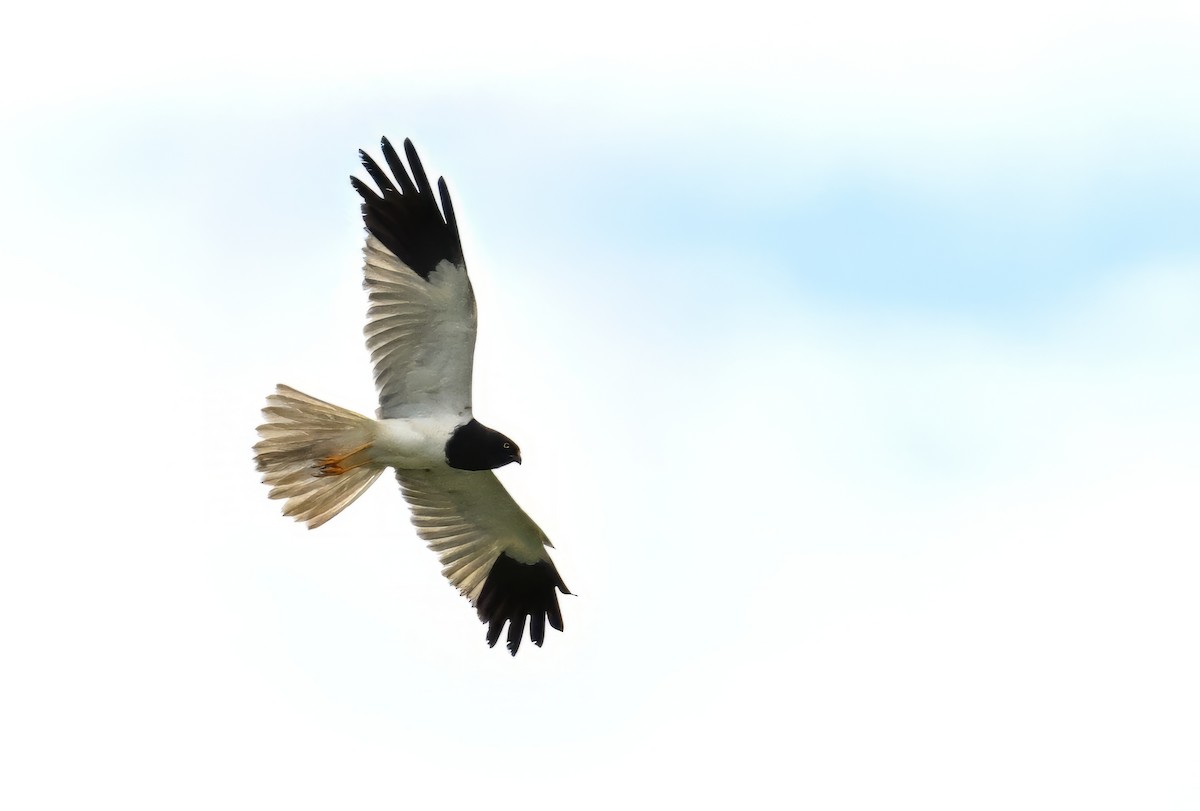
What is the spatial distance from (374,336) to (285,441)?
A: 0.95 m

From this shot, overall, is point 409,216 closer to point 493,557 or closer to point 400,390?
point 400,390

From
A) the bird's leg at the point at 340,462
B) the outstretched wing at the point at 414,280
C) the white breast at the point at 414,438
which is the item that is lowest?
the bird's leg at the point at 340,462

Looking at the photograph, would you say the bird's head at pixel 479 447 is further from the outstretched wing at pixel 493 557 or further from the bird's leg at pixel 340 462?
the outstretched wing at pixel 493 557

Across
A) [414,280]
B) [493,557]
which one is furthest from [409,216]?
[493,557]

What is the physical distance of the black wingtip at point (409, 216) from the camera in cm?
1289

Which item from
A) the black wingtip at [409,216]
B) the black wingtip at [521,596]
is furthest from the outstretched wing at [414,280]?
the black wingtip at [521,596]

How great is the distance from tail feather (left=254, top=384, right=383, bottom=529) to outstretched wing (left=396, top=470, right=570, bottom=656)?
3.39ft

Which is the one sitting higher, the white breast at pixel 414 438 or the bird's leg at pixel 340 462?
the white breast at pixel 414 438

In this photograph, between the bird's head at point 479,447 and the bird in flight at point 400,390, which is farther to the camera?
the bird's head at point 479,447

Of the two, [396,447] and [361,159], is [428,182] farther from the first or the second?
[396,447]

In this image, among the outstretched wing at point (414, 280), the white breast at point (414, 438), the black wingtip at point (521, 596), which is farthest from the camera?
the black wingtip at point (521, 596)

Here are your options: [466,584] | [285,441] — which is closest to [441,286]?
[285,441]

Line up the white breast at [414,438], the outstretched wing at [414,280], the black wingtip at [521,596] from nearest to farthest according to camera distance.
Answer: the outstretched wing at [414,280] < the white breast at [414,438] < the black wingtip at [521,596]

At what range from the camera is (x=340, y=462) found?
1318 cm
